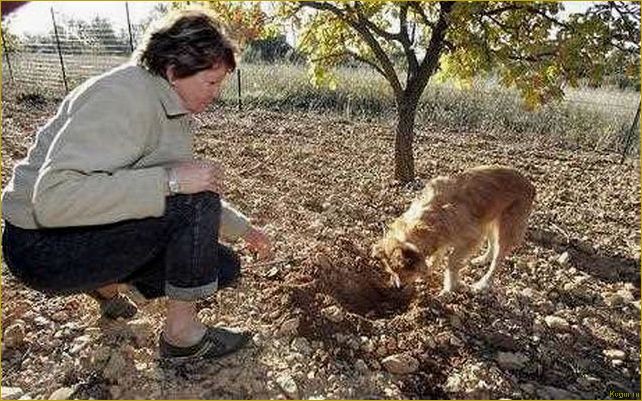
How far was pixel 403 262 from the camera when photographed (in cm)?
387

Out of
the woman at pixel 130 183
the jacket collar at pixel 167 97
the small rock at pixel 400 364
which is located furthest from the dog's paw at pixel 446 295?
the jacket collar at pixel 167 97

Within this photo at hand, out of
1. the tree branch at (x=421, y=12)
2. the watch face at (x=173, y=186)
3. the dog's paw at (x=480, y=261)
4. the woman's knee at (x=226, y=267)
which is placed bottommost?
the dog's paw at (x=480, y=261)

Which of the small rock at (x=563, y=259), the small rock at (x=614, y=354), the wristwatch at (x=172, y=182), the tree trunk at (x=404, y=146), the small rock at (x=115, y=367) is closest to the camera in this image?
the wristwatch at (x=172, y=182)

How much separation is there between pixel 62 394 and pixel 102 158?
122cm

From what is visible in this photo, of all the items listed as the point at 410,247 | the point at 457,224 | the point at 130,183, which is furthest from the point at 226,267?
the point at 457,224

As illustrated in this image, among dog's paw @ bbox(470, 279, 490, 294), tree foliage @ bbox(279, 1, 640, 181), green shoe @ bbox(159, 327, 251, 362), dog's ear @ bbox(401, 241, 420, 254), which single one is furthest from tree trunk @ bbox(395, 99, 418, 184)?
green shoe @ bbox(159, 327, 251, 362)

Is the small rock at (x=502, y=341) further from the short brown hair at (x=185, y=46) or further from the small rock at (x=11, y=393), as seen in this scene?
the small rock at (x=11, y=393)

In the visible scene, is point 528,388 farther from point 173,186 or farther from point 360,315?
point 173,186

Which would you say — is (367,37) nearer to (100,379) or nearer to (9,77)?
(100,379)

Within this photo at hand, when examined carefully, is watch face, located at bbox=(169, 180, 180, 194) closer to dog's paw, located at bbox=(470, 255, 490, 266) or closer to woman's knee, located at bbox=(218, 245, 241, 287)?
woman's knee, located at bbox=(218, 245, 241, 287)

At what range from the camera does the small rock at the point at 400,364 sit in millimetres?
3111

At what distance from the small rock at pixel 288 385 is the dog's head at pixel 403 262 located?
121cm

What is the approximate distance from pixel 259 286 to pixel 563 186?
4.79 m

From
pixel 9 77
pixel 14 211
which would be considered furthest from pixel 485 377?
pixel 9 77
